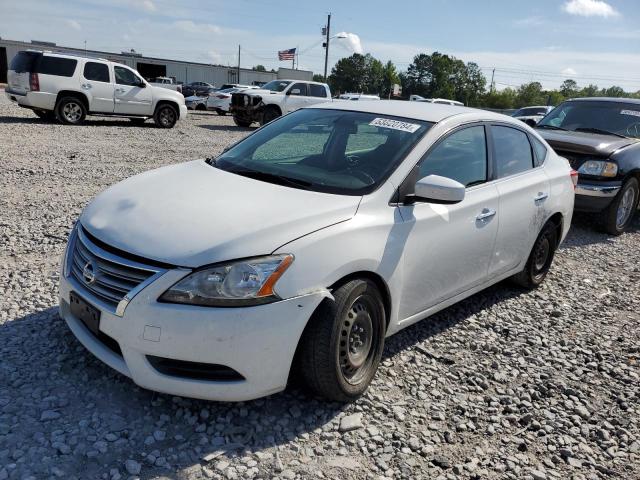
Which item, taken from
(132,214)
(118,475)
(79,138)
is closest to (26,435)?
(118,475)

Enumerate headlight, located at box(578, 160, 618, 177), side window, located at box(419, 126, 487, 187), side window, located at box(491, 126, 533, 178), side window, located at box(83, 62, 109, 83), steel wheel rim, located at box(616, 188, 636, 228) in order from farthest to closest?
1. side window, located at box(83, 62, 109, 83)
2. steel wheel rim, located at box(616, 188, 636, 228)
3. headlight, located at box(578, 160, 618, 177)
4. side window, located at box(491, 126, 533, 178)
5. side window, located at box(419, 126, 487, 187)

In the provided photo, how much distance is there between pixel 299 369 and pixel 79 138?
1183cm

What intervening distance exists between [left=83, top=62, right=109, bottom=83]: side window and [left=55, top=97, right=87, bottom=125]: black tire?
762 millimetres

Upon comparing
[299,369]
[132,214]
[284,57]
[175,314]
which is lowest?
[299,369]

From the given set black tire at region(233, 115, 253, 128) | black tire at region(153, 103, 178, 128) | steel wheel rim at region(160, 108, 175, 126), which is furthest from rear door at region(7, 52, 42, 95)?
black tire at region(233, 115, 253, 128)

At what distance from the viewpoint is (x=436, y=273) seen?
138 inches

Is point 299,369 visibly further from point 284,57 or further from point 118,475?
point 284,57

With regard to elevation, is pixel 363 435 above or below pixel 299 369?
below

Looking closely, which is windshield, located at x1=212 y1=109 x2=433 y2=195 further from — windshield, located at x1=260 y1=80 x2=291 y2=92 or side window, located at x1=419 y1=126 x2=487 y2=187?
windshield, located at x1=260 y1=80 x2=291 y2=92

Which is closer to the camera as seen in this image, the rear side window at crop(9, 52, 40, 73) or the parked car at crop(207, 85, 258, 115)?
the rear side window at crop(9, 52, 40, 73)

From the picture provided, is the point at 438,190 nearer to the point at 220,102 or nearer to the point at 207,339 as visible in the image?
the point at 207,339

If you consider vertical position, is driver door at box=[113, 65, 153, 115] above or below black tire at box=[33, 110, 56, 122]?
above

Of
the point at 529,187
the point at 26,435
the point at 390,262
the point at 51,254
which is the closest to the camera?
the point at 26,435

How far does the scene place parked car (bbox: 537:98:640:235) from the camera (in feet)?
23.8
